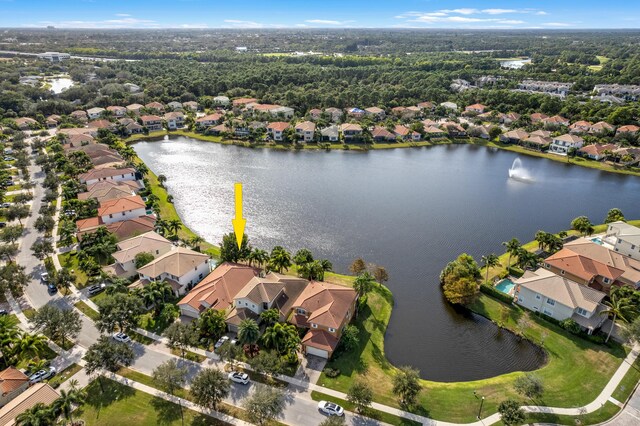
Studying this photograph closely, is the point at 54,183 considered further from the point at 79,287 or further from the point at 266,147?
the point at 266,147

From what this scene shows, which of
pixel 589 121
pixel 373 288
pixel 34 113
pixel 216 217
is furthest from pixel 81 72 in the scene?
pixel 589 121

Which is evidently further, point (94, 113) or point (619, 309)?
point (94, 113)

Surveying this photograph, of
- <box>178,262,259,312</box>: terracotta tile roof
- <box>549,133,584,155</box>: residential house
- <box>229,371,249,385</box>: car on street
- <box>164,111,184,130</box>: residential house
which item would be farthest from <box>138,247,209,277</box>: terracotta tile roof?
<box>549,133,584,155</box>: residential house

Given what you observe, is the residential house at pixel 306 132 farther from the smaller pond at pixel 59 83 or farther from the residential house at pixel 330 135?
the smaller pond at pixel 59 83

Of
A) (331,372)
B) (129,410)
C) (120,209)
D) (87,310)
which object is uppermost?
(120,209)

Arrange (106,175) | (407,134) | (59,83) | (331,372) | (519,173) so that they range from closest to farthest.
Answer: (331,372) → (106,175) → (519,173) → (407,134) → (59,83)

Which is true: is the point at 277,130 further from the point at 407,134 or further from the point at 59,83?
the point at 59,83

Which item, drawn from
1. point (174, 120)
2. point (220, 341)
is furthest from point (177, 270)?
point (174, 120)

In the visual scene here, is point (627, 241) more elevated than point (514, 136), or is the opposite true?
point (514, 136)
